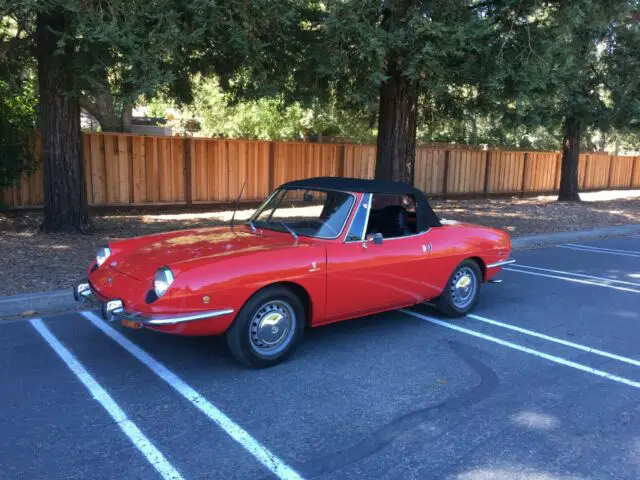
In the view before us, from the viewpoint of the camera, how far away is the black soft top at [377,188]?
5449 mm

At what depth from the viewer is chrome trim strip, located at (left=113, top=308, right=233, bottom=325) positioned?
3.96 metres

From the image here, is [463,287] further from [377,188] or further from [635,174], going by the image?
[635,174]

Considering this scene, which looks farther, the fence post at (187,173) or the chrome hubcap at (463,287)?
the fence post at (187,173)

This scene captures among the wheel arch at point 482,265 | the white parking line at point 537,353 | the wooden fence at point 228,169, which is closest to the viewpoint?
the white parking line at point 537,353

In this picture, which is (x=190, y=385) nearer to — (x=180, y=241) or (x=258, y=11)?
(x=180, y=241)

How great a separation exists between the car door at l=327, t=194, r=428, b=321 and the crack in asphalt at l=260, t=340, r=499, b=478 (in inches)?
37.2

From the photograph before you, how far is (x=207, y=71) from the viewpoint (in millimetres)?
10227

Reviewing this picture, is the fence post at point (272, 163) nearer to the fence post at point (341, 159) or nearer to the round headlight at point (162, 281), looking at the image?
the fence post at point (341, 159)

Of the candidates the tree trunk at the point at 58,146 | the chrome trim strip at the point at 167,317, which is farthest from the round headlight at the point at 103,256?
the tree trunk at the point at 58,146

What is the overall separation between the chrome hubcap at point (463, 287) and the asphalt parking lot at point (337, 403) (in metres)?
0.27

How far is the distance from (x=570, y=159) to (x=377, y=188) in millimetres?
15778

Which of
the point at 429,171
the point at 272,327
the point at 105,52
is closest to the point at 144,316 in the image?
the point at 272,327

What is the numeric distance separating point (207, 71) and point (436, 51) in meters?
4.45

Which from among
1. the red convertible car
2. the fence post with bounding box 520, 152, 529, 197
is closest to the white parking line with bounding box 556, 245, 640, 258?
the red convertible car
